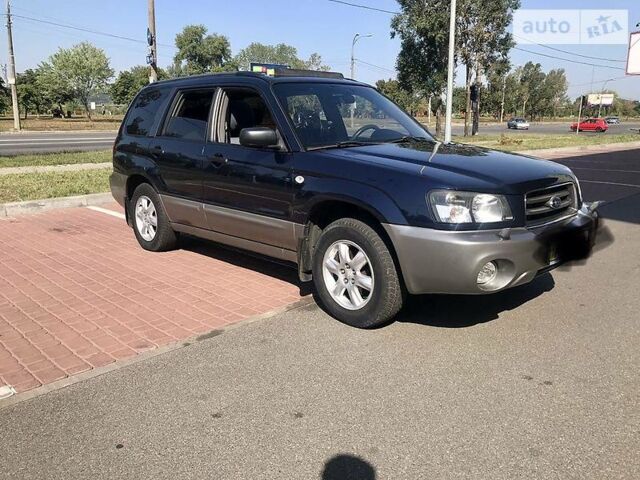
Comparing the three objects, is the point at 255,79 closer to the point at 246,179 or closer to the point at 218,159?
the point at 218,159

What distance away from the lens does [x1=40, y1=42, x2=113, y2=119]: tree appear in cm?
5853

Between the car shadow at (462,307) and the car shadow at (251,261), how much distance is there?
3.30 feet

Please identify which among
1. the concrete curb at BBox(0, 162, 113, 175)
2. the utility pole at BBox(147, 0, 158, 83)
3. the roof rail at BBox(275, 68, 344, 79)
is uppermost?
the utility pole at BBox(147, 0, 158, 83)

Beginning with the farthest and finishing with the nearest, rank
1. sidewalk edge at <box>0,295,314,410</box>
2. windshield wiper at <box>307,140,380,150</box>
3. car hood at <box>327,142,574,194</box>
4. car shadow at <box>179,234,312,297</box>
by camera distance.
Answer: car shadow at <box>179,234,312,297</box>, windshield wiper at <box>307,140,380,150</box>, car hood at <box>327,142,574,194</box>, sidewalk edge at <box>0,295,314,410</box>

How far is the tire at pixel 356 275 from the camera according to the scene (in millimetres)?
3910

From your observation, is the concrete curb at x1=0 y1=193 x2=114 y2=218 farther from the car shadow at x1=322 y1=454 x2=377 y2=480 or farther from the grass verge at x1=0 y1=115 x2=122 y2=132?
the grass verge at x1=0 y1=115 x2=122 y2=132

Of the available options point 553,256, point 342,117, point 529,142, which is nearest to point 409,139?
point 342,117

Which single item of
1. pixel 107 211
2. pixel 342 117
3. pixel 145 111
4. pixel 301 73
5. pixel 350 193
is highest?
pixel 301 73

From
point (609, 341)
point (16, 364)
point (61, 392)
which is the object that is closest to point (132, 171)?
point (16, 364)

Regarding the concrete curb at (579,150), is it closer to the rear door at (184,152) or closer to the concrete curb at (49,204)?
the concrete curb at (49,204)

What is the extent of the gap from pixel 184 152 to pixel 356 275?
7.76 ft

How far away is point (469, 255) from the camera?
3553 mm

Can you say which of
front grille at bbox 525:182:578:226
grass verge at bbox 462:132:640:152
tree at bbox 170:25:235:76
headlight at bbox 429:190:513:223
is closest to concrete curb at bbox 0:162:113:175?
headlight at bbox 429:190:513:223

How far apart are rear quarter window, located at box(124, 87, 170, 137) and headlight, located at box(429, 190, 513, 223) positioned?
356cm
